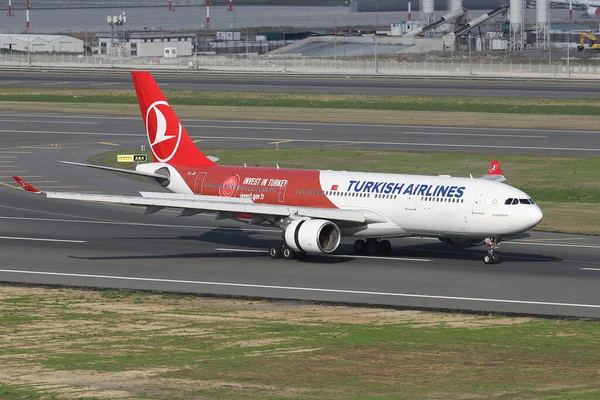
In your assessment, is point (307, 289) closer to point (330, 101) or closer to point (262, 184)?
point (262, 184)

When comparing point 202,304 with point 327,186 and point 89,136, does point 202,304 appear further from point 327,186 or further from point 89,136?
point 89,136

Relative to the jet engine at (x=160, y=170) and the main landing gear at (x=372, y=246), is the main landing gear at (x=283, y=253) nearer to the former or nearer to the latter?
the main landing gear at (x=372, y=246)

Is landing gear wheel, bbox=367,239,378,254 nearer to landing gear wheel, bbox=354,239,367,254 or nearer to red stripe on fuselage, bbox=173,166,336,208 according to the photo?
landing gear wheel, bbox=354,239,367,254

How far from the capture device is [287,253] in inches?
2255

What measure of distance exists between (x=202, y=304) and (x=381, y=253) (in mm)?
15094

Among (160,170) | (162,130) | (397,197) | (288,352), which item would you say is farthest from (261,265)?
(288,352)

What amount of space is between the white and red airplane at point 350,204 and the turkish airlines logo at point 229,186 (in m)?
0.05

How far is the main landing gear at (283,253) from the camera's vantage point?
57.2 metres

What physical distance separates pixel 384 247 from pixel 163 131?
14.6 m

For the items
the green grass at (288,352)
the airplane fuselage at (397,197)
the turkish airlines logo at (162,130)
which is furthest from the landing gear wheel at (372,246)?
the green grass at (288,352)

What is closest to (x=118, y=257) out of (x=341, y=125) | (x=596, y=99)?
(x=341, y=125)

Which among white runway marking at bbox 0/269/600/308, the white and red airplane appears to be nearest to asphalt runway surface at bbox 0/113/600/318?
white runway marking at bbox 0/269/600/308

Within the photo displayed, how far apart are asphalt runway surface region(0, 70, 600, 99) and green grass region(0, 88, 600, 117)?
6.33 m

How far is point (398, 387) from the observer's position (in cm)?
3183
